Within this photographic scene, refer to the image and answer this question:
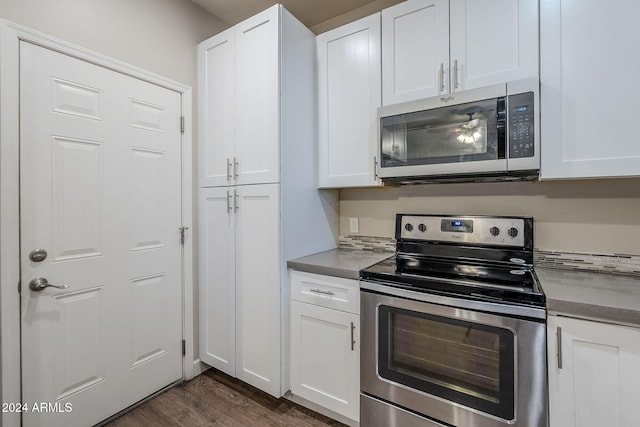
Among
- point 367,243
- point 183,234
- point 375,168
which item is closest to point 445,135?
point 375,168

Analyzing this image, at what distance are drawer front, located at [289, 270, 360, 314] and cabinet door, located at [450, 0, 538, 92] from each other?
3.97ft

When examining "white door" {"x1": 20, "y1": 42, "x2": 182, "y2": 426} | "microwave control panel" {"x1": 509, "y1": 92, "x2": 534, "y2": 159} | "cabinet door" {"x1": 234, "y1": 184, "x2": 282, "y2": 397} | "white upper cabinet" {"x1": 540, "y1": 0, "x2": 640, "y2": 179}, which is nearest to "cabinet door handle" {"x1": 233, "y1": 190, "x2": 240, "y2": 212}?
"cabinet door" {"x1": 234, "y1": 184, "x2": 282, "y2": 397}

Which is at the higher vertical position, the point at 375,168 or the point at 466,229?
the point at 375,168

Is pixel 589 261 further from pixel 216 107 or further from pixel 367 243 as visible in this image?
pixel 216 107

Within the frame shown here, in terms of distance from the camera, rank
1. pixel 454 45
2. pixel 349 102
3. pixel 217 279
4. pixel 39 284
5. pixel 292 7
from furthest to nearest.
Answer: pixel 292 7 < pixel 217 279 < pixel 349 102 < pixel 454 45 < pixel 39 284

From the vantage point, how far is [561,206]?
62.7 inches

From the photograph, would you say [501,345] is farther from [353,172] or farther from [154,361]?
[154,361]

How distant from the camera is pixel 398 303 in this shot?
1.43 m

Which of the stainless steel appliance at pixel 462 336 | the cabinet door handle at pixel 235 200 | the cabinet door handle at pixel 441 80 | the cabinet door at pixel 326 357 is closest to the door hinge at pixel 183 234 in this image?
the cabinet door handle at pixel 235 200

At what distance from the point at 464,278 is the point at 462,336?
10.2 inches

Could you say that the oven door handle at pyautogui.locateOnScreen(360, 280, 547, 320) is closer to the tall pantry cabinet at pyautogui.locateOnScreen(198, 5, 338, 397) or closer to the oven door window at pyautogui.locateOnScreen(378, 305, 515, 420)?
the oven door window at pyautogui.locateOnScreen(378, 305, 515, 420)

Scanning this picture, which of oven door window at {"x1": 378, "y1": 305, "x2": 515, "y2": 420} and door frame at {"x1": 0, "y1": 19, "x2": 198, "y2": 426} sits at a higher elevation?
door frame at {"x1": 0, "y1": 19, "x2": 198, "y2": 426}

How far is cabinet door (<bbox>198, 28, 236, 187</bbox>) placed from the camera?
78.8 inches

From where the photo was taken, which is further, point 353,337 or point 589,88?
point 353,337
